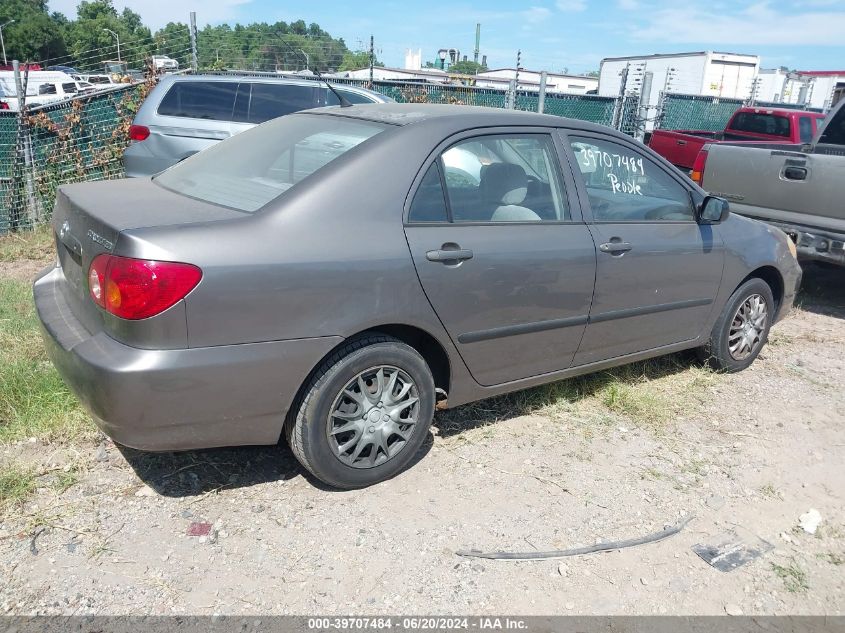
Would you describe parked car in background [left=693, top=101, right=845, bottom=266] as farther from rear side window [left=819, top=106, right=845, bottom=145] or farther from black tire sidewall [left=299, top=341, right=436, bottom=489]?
black tire sidewall [left=299, top=341, right=436, bottom=489]

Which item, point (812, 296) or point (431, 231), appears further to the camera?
point (812, 296)

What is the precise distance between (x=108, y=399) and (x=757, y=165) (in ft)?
20.3

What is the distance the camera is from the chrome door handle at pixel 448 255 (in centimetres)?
318

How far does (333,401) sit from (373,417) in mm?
240

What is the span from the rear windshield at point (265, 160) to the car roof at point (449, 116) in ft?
0.34

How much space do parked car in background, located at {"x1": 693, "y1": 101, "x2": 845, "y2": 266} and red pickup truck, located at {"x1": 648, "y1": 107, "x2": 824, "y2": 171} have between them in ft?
17.9

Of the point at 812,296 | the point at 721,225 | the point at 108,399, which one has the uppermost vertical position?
the point at 721,225

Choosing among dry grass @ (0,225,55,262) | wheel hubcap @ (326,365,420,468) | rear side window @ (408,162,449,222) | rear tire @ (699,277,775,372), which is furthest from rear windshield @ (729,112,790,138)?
wheel hubcap @ (326,365,420,468)

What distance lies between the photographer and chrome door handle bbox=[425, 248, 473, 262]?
Answer: 10.4 feet

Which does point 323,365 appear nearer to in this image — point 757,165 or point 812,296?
point 757,165

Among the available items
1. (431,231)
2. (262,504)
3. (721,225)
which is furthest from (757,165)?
(262,504)

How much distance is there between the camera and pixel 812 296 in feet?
24.1

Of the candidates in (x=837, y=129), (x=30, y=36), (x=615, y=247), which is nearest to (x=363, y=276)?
(x=615, y=247)

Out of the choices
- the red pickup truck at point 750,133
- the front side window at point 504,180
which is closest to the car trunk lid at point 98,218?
the front side window at point 504,180
